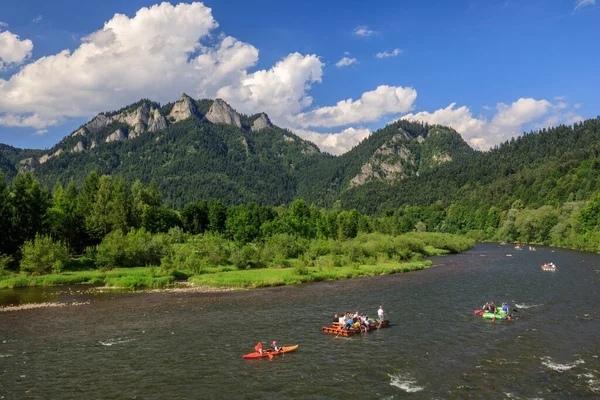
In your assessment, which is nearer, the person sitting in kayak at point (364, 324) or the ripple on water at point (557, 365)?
the ripple on water at point (557, 365)

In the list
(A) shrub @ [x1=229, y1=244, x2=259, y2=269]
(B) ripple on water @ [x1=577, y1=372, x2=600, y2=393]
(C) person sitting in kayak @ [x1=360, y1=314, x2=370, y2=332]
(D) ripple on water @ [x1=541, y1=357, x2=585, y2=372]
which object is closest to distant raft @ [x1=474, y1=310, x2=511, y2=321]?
(D) ripple on water @ [x1=541, y1=357, x2=585, y2=372]

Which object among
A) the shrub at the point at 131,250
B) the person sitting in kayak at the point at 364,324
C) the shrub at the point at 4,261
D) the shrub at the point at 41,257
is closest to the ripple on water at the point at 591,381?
the person sitting in kayak at the point at 364,324

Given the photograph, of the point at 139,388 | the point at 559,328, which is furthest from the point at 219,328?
the point at 559,328

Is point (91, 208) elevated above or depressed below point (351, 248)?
above

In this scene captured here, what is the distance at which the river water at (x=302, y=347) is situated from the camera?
33.6 metres

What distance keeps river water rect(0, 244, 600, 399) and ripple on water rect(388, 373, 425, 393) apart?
0.16 meters

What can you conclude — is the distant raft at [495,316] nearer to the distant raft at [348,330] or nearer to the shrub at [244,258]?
the distant raft at [348,330]

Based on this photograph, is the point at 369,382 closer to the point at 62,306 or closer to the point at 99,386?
the point at 99,386

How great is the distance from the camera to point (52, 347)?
143 ft

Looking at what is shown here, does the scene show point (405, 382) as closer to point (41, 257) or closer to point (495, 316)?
point (495, 316)

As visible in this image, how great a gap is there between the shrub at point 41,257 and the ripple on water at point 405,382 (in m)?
77.4

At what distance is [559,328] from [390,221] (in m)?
133

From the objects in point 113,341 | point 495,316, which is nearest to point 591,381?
point 495,316

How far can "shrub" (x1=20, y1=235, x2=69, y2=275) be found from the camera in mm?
84938
